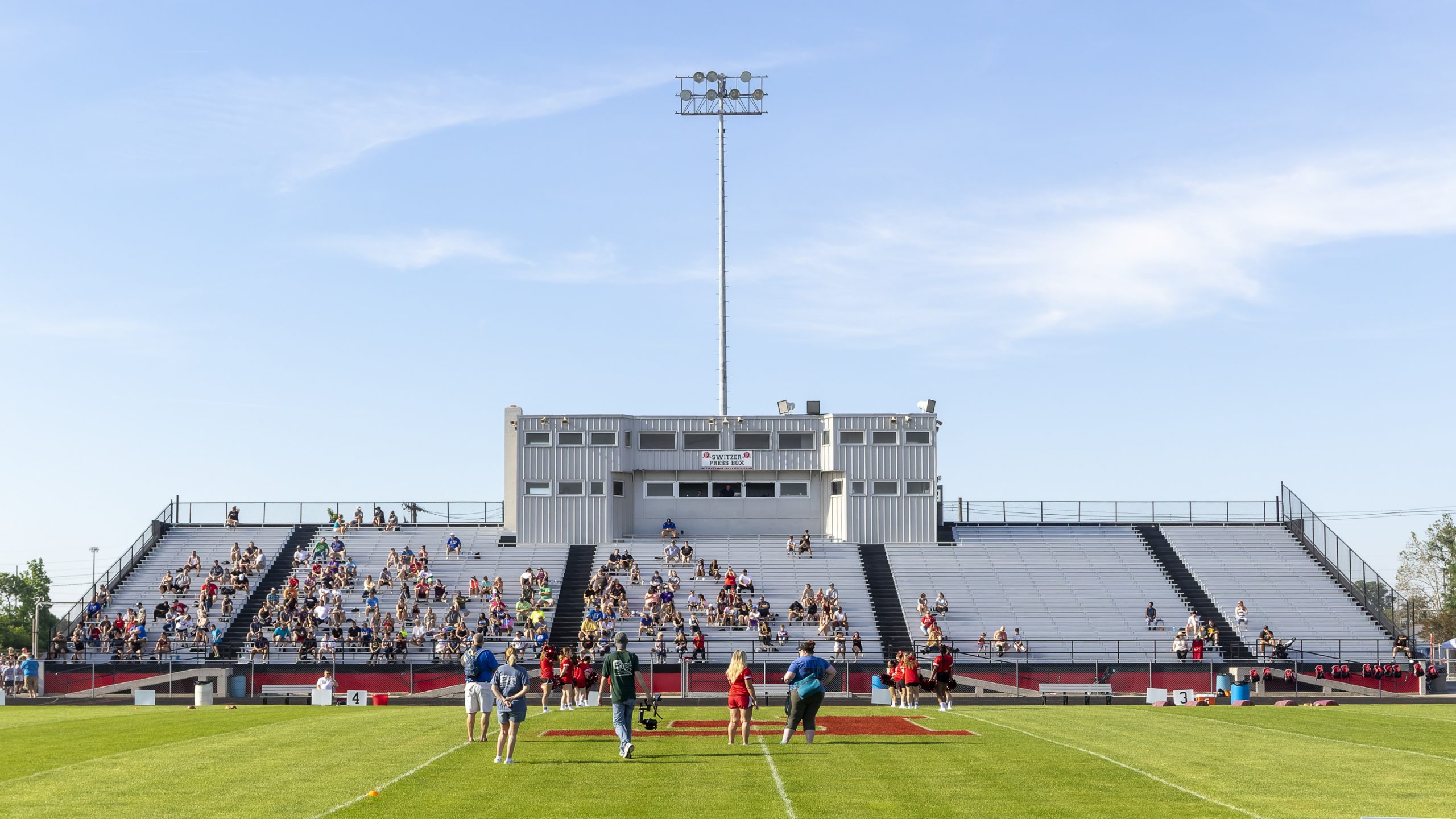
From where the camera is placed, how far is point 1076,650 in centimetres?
5184

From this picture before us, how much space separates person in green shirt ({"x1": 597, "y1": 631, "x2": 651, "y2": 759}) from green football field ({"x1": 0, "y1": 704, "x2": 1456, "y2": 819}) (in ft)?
1.18

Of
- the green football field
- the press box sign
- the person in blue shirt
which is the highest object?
the press box sign

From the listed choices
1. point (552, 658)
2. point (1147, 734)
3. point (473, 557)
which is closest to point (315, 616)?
point (473, 557)

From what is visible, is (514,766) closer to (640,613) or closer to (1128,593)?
(640,613)

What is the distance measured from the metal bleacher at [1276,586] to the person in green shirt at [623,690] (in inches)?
1432

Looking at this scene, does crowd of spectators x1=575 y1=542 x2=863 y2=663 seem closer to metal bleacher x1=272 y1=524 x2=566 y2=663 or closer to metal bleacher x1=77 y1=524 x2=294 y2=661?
metal bleacher x1=272 y1=524 x2=566 y2=663

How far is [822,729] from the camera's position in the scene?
26.7 metres

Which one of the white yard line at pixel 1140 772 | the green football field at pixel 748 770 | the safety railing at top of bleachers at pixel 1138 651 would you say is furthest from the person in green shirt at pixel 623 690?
the safety railing at top of bleachers at pixel 1138 651

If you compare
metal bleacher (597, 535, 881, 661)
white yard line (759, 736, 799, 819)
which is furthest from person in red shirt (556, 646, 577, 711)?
metal bleacher (597, 535, 881, 661)

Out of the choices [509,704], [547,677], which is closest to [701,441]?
[547,677]

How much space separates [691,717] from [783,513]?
108ft

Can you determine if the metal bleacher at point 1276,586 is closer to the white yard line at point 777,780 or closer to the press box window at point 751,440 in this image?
the press box window at point 751,440

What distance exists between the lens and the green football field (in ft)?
53.0

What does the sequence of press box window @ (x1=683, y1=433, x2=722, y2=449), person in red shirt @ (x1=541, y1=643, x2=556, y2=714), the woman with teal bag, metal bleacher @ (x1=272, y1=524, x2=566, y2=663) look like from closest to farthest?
1. the woman with teal bag
2. person in red shirt @ (x1=541, y1=643, x2=556, y2=714)
3. metal bleacher @ (x1=272, y1=524, x2=566, y2=663)
4. press box window @ (x1=683, y1=433, x2=722, y2=449)
